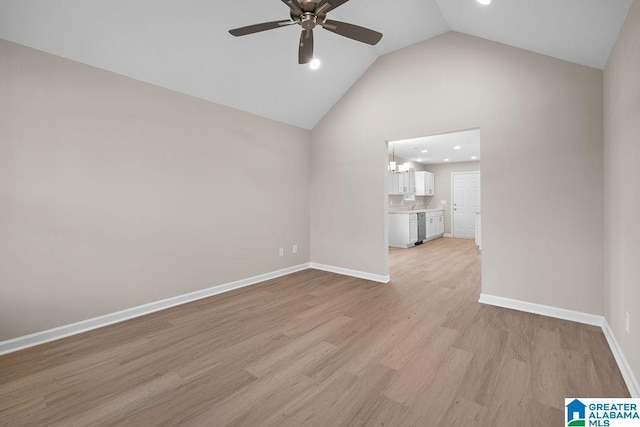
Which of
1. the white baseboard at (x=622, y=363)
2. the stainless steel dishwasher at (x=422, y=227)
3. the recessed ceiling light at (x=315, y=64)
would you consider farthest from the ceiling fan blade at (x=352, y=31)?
the stainless steel dishwasher at (x=422, y=227)

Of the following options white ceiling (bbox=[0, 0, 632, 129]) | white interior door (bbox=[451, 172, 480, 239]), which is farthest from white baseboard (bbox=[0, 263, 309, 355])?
white interior door (bbox=[451, 172, 480, 239])

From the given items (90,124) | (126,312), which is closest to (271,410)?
(126,312)

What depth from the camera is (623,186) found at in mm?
2006

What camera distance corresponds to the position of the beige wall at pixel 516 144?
2.75 metres

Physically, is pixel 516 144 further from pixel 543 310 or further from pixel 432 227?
pixel 432 227

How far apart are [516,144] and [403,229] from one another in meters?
4.38

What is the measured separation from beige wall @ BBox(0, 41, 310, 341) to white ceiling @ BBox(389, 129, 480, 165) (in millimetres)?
3339

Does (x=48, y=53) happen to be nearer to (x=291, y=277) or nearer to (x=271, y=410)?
(x=271, y=410)

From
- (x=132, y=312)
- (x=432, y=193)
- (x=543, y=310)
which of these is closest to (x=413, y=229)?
(x=432, y=193)

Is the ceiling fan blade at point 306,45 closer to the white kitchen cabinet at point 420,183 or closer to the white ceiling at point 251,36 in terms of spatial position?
the white ceiling at point 251,36

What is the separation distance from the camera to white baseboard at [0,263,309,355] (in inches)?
93.4

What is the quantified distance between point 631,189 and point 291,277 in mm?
3983

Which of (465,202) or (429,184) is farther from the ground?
(429,184)

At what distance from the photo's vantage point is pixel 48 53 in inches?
97.9
